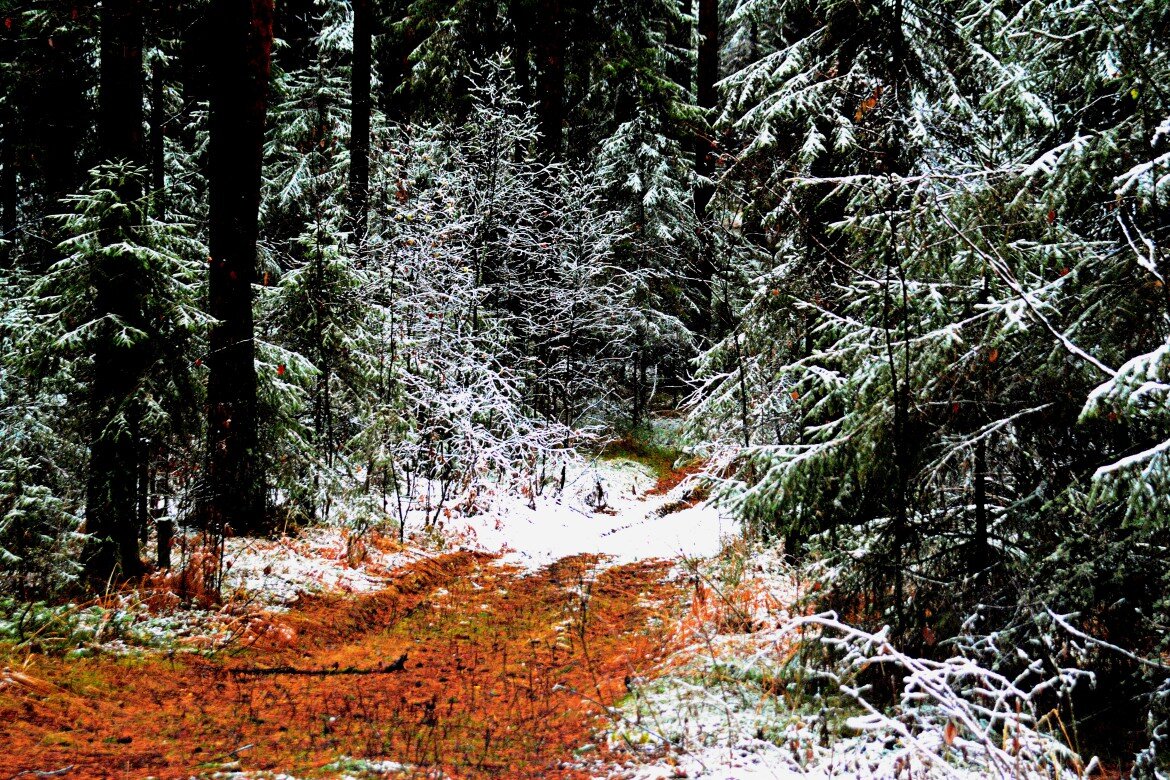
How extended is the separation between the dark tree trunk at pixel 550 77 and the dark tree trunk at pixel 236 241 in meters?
8.54

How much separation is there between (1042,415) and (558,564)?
7534 mm

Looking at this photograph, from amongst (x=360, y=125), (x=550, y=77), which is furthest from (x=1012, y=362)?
(x=550, y=77)

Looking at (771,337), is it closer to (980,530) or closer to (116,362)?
(980,530)

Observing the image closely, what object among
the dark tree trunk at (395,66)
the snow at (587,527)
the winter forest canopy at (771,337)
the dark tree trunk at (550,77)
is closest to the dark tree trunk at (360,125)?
the winter forest canopy at (771,337)

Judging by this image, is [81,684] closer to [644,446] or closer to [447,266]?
[447,266]

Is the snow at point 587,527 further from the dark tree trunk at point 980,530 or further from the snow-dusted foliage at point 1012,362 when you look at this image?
the dark tree trunk at point 980,530

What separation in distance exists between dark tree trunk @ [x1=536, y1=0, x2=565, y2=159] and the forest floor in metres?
11.0

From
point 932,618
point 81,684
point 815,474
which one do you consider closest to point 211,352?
point 81,684

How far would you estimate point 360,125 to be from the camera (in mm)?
14602

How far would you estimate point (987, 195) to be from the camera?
5035 millimetres

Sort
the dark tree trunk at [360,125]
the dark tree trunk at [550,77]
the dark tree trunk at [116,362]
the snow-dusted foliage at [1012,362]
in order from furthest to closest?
the dark tree trunk at [550,77] < the dark tree trunk at [360,125] < the dark tree trunk at [116,362] < the snow-dusted foliage at [1012,362]

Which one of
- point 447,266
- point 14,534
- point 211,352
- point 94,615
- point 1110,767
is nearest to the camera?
point 1110,767

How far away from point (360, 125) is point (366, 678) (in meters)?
11.8

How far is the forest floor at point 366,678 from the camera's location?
4.42m
